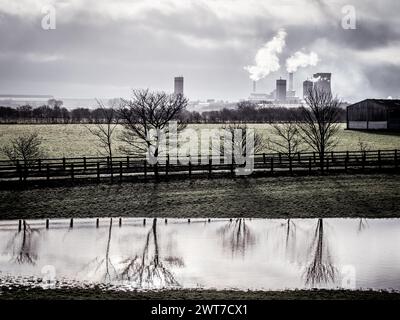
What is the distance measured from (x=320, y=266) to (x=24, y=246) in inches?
477

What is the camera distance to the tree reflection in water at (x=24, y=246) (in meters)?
16.8

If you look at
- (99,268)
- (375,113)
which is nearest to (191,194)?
(99,268)

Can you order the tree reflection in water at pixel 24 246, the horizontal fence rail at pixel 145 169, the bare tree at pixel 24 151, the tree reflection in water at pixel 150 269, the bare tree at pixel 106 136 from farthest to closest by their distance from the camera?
the bare tree at pixel 106 136 → the bare tree at pixel 24 151 → the horizontal fence rail at pixel 145 169 → the tree reflection in water at pixel 24 246 → the tree reflection in water at pixel 150 269

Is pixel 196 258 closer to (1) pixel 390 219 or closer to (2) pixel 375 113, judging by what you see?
(1) pixel 390 219

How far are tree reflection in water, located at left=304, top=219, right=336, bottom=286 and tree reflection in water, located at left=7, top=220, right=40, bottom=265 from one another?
10.0m

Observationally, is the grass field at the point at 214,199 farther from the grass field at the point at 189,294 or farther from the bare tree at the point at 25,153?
the grass field at the point at 189,294

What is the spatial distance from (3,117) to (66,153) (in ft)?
317

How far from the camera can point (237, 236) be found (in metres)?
20.5

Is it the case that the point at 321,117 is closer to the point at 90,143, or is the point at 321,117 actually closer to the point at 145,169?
the point at 145,169

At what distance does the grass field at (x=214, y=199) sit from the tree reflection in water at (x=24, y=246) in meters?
3.58

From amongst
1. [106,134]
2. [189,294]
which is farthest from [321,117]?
[189,294]

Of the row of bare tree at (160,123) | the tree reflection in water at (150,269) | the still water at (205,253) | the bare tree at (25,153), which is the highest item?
the row of bare tree at (160,123)

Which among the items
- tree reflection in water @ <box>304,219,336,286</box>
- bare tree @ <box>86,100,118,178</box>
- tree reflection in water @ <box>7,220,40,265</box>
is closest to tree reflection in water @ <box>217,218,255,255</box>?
tree reflection in water @ <box>304,219,336,286</box>

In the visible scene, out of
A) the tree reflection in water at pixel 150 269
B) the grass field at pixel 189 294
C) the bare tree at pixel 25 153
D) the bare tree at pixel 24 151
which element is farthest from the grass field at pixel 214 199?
the grass field at pixel 189 294
